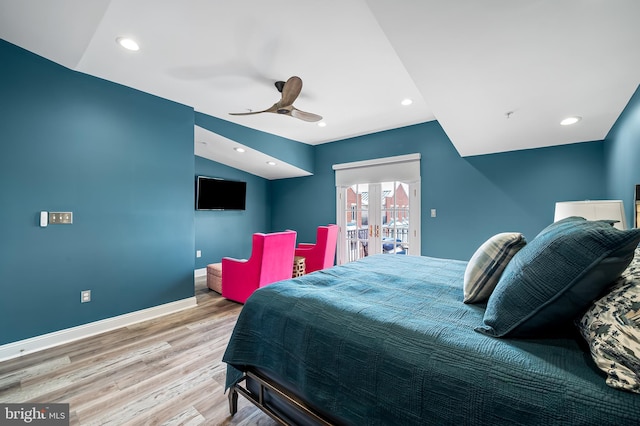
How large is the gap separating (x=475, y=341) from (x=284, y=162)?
4.58 meters

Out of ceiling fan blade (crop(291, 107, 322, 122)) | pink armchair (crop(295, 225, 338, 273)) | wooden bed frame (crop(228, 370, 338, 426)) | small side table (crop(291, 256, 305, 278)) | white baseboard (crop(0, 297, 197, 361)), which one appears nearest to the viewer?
wooden bed frame (crop(228, 370, 338, 426))

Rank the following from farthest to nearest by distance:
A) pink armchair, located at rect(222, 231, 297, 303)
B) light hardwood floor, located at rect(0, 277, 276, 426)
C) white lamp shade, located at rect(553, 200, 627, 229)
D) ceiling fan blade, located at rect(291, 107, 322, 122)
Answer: pink armchair, located at rect(222, 231, 297, 303) → ceiling fan blade, located at rect(291, 107, 322, 122) → white lamp shade, located at rect(553, 200, 627, 229) → light hardwood floor, located at rect(0, 277, 276, 426)

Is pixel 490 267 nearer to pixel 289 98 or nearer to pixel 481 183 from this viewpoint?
pixel 289 98

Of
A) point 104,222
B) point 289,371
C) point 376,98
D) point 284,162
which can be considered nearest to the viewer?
point 289,371

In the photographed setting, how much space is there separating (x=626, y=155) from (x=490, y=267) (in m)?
2.11

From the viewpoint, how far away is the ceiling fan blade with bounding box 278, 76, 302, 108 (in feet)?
7.98

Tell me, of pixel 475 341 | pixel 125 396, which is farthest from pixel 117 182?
pixel 475 341

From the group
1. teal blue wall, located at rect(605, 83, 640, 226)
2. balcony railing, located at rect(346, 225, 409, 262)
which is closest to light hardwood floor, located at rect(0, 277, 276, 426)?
balcony railing, located at rect(346, 225, 409, 262)

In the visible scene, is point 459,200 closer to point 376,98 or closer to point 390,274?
point 376,98

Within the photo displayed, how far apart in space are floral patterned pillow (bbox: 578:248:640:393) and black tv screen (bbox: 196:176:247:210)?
5361 millimetres

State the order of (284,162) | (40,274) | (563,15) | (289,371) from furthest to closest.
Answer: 1. (284,162)
2. (40,274)
3. (563,15)
4. (289,371)

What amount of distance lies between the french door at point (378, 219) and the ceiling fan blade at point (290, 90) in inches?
103

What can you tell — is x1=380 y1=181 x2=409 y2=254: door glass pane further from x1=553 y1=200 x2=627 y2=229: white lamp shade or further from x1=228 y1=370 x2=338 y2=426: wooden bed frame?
x1=228 y1=370 x2=338 y2=426: wooden bed frame

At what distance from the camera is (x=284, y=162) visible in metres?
5.11
